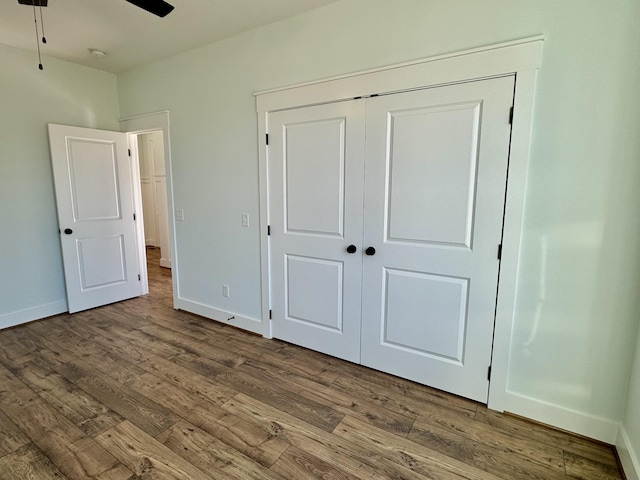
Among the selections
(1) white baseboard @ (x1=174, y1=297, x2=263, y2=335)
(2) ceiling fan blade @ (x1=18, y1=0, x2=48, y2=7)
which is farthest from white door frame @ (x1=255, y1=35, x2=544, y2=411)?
(1) white baseboard @ (x1=174, y1=297, x2=263, y2=335)

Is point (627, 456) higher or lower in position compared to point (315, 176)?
lower

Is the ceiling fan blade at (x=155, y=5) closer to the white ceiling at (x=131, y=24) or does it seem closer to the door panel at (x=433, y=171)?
the white ceiling at (x=131, y=24)

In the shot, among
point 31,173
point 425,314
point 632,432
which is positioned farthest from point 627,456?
point 31,173

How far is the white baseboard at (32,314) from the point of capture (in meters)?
3.21

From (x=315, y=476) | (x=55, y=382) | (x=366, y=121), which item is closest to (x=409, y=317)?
(x=315, y=476)

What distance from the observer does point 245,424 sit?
1.89 meters

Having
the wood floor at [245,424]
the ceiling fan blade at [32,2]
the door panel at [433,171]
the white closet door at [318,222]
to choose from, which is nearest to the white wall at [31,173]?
the wood floor at [245,424]

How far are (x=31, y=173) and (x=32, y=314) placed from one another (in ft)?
4.76

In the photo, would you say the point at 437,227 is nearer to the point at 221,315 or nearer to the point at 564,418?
the point at 564,418

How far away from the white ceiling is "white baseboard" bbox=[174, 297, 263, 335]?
8.33 feet

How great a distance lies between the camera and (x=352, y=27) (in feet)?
7.26

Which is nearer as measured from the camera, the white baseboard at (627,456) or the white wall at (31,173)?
the white baseboard at (627,456)

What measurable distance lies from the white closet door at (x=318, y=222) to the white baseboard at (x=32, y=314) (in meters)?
2.54

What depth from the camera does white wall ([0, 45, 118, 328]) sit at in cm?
311
